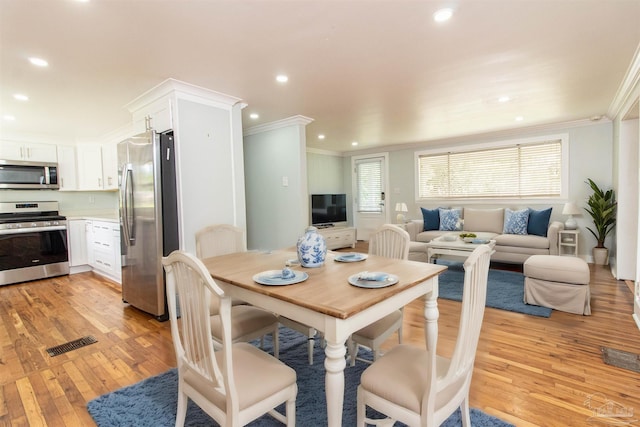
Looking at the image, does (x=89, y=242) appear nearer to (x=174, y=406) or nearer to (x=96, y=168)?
(x=96, y=168)

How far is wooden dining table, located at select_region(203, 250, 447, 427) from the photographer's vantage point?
48.2 inches

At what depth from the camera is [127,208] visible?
3371 millimetres

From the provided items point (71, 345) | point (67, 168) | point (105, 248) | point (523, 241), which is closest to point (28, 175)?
point (67, 168)

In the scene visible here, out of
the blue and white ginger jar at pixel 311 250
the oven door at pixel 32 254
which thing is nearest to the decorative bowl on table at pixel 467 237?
the blue and white ginger jar at pixel 311 250

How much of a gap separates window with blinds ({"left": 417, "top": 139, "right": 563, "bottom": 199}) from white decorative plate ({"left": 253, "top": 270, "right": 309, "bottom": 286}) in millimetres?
5572

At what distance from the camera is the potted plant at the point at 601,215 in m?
4.70

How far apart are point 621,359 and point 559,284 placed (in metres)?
0.96

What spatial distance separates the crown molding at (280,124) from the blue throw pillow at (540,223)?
381 centimetres

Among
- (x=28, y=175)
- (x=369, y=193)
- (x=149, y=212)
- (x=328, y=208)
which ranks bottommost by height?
(x=328, y=208)

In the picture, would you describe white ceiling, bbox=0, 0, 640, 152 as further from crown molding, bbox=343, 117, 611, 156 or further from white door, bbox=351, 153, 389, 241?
white door, bbox=351, 153, 389, 241

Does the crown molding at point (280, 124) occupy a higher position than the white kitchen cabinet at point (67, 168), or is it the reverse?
the crown molding at point (280, 124)

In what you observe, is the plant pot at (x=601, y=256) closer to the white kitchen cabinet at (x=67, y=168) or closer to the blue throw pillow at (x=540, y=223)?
the blue throw pillow at (x=540, y=223)

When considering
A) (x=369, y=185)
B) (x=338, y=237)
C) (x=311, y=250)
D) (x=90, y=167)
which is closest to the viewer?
(x=311, y=250)

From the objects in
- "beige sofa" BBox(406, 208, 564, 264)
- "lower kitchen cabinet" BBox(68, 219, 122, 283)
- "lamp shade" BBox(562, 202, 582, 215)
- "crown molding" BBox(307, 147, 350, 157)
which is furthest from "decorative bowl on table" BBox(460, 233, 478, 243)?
"lower kitchen cabinet" BBox(68, 219, 122, 283)
